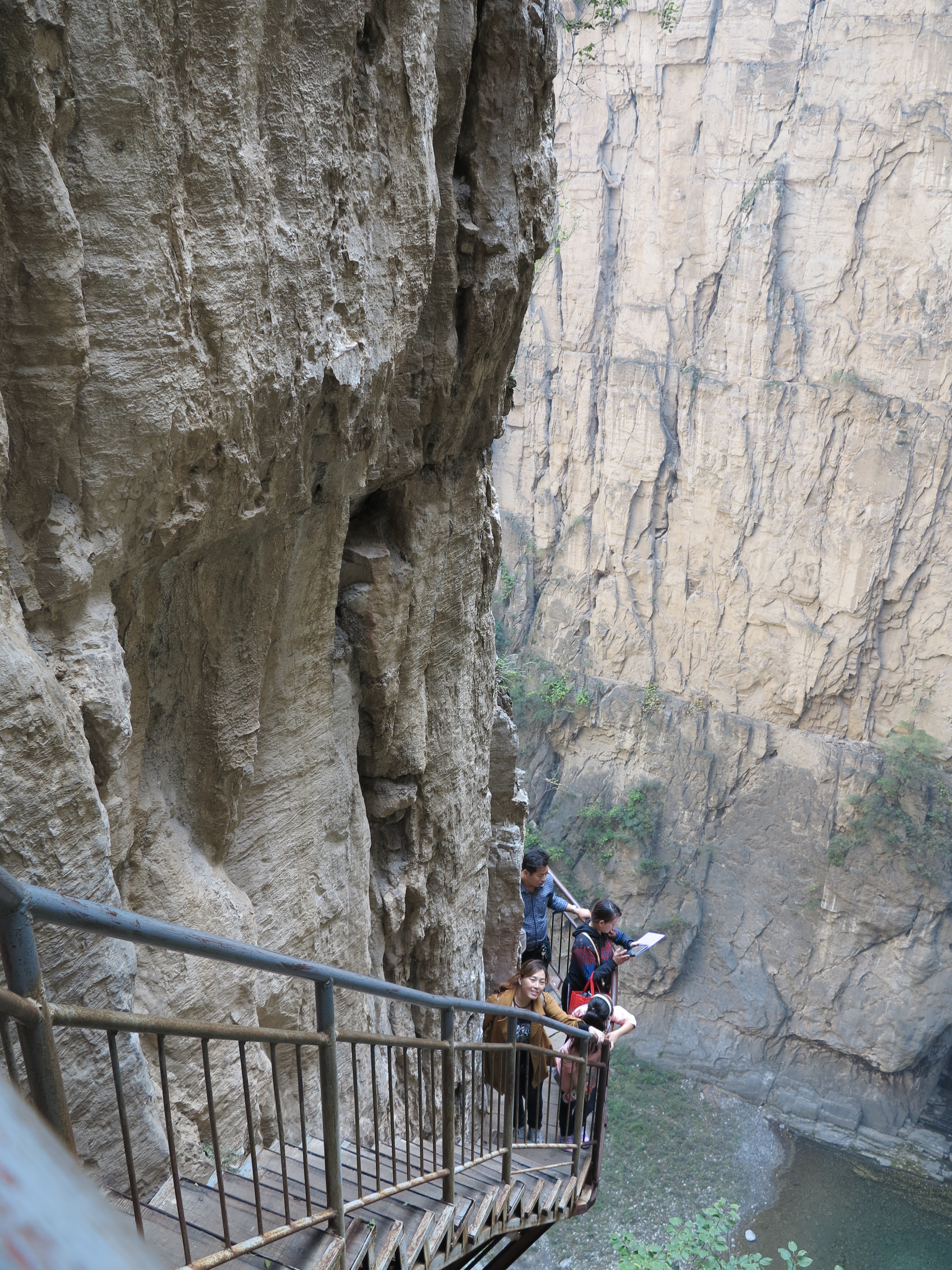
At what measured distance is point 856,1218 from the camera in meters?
13.6

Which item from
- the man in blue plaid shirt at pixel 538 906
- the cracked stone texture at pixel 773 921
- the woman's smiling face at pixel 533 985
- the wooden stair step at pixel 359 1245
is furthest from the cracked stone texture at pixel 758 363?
the wooden stair step at pixel 359 1245

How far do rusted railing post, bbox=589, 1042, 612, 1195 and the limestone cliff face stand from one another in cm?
136

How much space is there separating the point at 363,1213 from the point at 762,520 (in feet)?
55.9

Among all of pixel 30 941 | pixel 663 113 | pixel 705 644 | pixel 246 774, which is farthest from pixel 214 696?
pixel 663 113

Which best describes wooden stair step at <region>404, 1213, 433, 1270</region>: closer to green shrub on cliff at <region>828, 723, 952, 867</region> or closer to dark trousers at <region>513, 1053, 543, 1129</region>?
dark trousers at <region>513, 1053, 543, 1129</region>

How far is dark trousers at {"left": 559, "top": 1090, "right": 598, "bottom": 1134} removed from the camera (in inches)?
199

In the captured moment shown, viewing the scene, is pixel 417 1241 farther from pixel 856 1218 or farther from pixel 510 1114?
pixel 856 1218

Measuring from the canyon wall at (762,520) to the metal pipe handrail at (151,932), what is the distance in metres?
16.8

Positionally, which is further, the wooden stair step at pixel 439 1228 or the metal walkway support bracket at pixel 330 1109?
the wooden stair step at pixel 439 1228

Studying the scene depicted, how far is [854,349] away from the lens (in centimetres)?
1719

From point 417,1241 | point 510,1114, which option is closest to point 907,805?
point 510,1114

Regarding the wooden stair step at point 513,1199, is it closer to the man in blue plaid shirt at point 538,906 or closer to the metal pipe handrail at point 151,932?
the metal pipe handrail at point 151,932

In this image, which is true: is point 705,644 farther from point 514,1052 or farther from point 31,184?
point 31,184

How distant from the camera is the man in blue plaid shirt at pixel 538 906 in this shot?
6.39 metres
